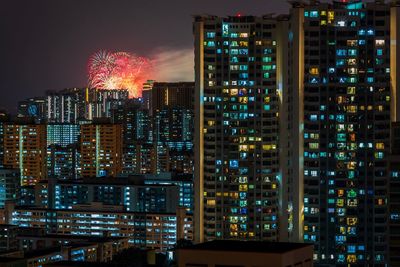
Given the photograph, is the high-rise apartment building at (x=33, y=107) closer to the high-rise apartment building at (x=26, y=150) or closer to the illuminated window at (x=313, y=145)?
the high-rise apartment building at (x=26, y=150)

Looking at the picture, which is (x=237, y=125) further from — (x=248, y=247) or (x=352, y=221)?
(x=248, y=247)

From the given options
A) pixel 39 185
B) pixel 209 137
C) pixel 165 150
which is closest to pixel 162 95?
pixel 165 150

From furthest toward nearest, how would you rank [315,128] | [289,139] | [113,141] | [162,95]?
[162,95], [113,141], [289,139], [315,128]

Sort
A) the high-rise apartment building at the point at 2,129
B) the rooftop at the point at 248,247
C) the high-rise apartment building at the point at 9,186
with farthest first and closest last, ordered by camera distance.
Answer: the high-rise apartment building at the point at 2,129 → the high-rise apartment building at the point at 9,186 → the rooftop at the point at 248,247

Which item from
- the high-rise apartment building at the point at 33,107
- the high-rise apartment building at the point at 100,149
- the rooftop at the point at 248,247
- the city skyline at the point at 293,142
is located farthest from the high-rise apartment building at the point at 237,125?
the high-rise apartment building at the point at 33,107

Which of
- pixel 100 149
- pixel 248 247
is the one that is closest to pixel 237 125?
pixel 248 247

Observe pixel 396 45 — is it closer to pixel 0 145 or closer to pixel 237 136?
pixel 237 136

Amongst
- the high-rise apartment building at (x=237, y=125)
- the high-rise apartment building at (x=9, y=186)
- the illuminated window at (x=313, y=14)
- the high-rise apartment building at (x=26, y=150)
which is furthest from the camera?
the high-rise apartment building at (x=26, y=150)
